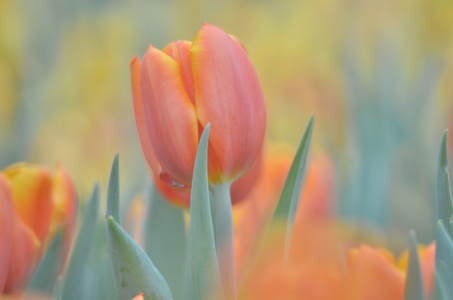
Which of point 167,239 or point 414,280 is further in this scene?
point 167,239

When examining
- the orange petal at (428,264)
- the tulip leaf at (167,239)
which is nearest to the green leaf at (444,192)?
the orange petal at (428,264)

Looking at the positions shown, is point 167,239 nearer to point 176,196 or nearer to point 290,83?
point 176,196

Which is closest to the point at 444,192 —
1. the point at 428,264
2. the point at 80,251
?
the point at 428,264

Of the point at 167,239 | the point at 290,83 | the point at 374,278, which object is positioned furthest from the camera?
the point at 290,83

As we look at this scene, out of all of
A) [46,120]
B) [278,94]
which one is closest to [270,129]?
[278,94]

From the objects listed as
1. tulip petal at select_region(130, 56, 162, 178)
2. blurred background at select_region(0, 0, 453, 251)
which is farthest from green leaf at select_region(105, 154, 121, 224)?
blurred background at select_region(0, 0, 453, 251)

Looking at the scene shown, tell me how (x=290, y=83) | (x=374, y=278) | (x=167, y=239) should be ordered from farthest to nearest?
(x=290, y=83) < (x=167, y=239) < (x=374, y=278)
